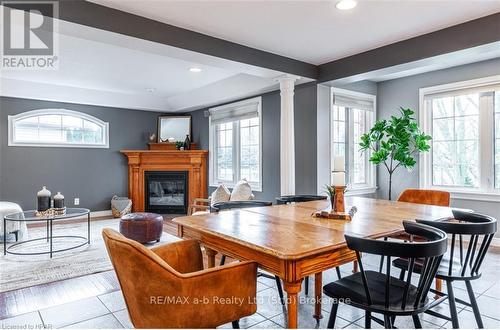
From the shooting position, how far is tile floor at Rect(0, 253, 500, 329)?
2.21 m

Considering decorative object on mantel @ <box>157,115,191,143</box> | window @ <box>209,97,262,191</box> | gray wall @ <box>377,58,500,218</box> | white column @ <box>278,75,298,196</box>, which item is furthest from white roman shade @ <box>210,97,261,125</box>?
gray wall @ <box>377,58,500,218</box>


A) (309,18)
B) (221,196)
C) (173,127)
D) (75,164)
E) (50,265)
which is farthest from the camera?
(173,127)

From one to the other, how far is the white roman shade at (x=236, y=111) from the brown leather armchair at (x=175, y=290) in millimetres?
4187

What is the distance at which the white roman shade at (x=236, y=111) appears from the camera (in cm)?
548

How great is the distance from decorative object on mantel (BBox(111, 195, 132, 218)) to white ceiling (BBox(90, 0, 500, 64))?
174 inches

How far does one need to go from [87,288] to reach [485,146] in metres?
4.95

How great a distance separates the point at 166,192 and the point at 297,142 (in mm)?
3603

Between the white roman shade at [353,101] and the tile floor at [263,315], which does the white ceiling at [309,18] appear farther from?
the tile floor at [263,315]


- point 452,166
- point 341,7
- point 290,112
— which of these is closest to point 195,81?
point 290,112

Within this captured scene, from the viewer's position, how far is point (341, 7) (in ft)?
8.52

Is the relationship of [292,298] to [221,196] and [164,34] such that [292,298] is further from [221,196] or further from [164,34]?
[221,196]

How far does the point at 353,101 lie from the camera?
4887 mm

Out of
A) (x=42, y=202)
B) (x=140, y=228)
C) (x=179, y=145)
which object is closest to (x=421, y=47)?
(x=140, y=228)

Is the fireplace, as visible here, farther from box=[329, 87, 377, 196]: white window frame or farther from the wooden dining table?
the wooden dining table
